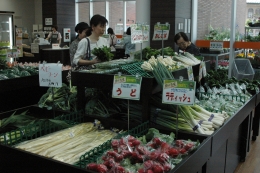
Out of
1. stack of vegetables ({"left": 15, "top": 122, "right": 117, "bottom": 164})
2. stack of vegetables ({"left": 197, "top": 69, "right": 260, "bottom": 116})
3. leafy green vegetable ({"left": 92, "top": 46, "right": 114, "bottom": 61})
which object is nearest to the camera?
stack of vegetables ({"left": 15, "top": 122, "right": 117, "bottom": 164})

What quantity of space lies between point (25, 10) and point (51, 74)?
36.8ft

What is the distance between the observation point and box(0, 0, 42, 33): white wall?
479 inches

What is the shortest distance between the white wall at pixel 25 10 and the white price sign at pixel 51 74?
10.4m

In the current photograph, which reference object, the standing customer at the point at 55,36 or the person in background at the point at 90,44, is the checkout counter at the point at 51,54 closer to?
the standing customer at the point at 55,36

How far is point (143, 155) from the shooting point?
1870 mm

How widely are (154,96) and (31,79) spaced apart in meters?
2.38

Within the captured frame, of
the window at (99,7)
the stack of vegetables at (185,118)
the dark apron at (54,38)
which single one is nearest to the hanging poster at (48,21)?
the dark apron at (54,38)

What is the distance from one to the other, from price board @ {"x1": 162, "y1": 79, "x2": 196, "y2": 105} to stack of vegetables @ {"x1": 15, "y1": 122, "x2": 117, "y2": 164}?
1.90 feet

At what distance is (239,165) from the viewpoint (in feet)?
12.2

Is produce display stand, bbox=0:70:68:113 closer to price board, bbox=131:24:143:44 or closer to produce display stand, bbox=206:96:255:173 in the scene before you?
price board, bbox=131:24:143:44

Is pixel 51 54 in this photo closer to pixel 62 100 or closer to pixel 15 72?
pixel 15 72

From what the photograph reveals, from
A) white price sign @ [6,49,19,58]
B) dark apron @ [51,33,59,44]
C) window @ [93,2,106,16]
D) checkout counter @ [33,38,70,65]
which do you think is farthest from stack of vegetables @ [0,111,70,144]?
window @ [93,2,106,16]

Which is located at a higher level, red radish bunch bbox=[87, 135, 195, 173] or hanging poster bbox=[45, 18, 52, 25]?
hanging poster bbox=[45, 18, 52, 25]

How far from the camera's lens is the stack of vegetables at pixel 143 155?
5.67 ft
